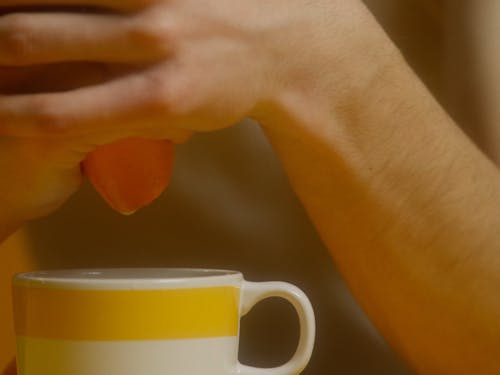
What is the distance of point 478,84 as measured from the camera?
813 mm

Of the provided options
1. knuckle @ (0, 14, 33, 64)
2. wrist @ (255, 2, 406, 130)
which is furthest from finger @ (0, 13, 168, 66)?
wrist @ (255, 2, 406, 130)

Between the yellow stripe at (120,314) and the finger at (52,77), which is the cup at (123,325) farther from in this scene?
the finger at (52,77)

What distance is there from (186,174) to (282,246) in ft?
0.42

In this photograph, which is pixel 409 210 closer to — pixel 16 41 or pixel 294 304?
pixel 294 304

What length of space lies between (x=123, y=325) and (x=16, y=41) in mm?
182

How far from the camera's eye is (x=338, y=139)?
62cm

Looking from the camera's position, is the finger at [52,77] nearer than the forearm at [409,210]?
Yes

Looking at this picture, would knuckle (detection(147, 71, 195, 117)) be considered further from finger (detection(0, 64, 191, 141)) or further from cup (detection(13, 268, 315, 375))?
cup (detection(13, 268, 315, 375))

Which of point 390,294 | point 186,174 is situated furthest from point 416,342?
point 186,174

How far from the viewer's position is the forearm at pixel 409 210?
0.64 meters

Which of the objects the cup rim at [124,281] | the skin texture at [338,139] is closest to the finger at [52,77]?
the skin texture at [338,139]

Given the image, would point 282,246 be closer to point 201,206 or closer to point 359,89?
point 201,206

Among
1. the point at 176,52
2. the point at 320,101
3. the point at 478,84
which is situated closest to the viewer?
the point at 176,52

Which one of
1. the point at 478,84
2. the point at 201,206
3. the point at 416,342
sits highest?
the point at 478,84
